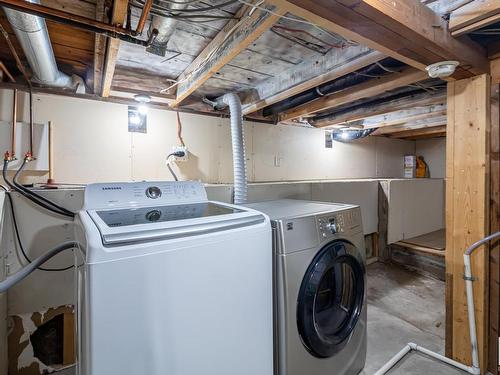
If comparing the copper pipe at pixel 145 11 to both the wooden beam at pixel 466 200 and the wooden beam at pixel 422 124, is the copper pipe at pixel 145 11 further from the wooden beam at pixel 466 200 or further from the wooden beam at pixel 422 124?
the wooden beam at pixel 422 124

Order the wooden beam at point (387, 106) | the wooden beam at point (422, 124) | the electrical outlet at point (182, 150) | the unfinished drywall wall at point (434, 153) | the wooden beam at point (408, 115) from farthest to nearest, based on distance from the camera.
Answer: the unfinished drywall wall at point (434, 153)
the wooden beam at point (422, 124)
the wooden beam at point (408, 115)
the electrical outlet at point (182, 150)
the wooden beam at point (387, 106)

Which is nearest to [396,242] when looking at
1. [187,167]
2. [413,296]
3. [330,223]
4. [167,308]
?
[413,296]

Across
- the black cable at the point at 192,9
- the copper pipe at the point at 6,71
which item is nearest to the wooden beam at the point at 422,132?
the black cable at the point at 192,9

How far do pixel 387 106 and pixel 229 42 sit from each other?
1.82 metres

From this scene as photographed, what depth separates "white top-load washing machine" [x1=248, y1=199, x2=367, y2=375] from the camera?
1329 mm

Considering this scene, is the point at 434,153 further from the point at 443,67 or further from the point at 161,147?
the point at 161,147

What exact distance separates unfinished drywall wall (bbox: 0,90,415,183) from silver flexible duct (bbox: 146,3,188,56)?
3.40 ft

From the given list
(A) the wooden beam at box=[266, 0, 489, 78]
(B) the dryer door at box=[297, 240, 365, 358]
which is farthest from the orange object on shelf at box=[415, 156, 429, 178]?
(B) the dryer door at box=[297, 240, 365, 358]

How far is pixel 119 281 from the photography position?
80 cm

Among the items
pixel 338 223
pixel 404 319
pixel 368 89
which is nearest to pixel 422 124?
pixel 368 89

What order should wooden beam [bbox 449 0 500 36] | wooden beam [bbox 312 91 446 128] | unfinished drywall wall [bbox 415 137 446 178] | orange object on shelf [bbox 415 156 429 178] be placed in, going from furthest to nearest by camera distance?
1. orange object on shelf [bbox 415 156 429 178]
2. unfinished drywall wall [bbox 415 137 446 178]
3. wooden beam [bbox 312 91 446 128]
4. wooden beam [bbox 449 0 500 36]

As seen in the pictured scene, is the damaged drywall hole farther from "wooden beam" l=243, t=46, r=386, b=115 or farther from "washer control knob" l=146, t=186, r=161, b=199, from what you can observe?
"wooden beam" l=243, t=46, r=386, b=115

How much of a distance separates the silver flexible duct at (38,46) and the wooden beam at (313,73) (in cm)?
150

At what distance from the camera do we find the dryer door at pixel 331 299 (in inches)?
54.8
